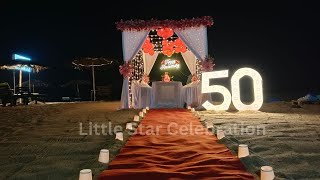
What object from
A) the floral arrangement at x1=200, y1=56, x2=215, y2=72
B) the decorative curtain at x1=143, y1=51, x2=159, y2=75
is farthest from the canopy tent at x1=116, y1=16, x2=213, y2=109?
the decorative curtain at x1=143, y1=51, x2=159, y2=75

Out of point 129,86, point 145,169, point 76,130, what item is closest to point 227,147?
point 145,169

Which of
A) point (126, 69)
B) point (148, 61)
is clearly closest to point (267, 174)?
point (126, 69)

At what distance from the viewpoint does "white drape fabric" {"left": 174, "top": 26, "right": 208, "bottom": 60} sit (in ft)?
29.5

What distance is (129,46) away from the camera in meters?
→ 9.20

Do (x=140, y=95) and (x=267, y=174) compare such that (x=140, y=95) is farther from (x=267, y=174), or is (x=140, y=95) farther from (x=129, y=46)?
(x=267, y=174)

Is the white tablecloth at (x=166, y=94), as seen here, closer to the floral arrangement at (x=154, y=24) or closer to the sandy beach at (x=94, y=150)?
the floral arrangement at (x=154, y=24)

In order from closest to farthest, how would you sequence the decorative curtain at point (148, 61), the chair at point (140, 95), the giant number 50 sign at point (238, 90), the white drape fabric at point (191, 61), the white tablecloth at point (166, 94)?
1. the giant number 50 sign at point (238, 90)
2. the chair at point (140, 95)
3. the white tablecloth at point (166, 94)
4. the white drape fabric at point (191, 61)
5. the decorative curtain at point (148, 61)

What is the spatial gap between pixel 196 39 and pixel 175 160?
6709mm

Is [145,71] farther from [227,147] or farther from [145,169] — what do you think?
[145,169]

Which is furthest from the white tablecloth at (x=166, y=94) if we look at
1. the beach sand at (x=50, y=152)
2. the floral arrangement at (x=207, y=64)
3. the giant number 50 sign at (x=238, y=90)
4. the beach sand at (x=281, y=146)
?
the beach sand at (x=50, y=152)

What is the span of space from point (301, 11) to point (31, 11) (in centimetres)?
1314

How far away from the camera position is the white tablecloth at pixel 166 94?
9773 mm

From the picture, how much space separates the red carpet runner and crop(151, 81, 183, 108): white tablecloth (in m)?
5.61

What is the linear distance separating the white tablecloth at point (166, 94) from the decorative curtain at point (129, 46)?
100 cm
